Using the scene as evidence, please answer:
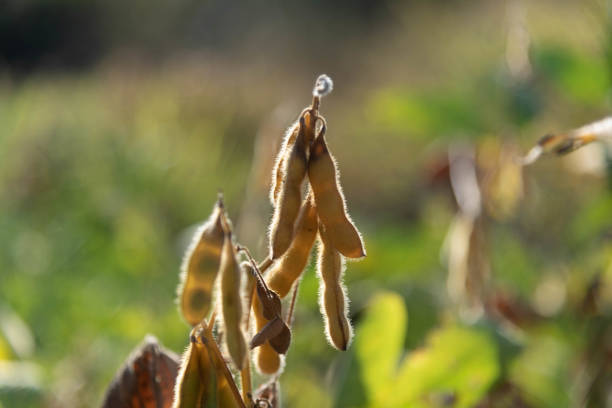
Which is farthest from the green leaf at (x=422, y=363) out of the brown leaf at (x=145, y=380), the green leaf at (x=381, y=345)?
the brown leaf at (x=145, y=380)

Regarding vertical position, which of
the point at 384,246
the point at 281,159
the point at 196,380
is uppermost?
the point at 384,246

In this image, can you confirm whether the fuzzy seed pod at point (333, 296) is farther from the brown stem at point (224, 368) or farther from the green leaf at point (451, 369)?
the green leaf at point (451, 369)

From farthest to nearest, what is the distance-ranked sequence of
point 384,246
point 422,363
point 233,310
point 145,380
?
point 384,246 < point 422,363 < point 145,380 < point 233,310

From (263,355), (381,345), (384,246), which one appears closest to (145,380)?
(263,355)

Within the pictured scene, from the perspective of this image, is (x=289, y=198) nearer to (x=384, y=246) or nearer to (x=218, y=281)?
(x=218, y=281)

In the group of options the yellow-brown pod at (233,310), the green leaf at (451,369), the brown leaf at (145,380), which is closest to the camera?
the yellow-brown pod at (233,310)

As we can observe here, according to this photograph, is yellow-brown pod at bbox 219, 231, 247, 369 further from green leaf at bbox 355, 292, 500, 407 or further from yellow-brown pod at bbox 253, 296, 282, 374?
green leaf at bbox 355, 292, 500, 407

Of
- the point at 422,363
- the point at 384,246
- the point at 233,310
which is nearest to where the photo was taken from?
the point at 233,310

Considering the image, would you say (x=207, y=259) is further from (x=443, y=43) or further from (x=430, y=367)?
(x=443, y=43)

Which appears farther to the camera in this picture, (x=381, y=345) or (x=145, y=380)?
(x=381, y=345)
